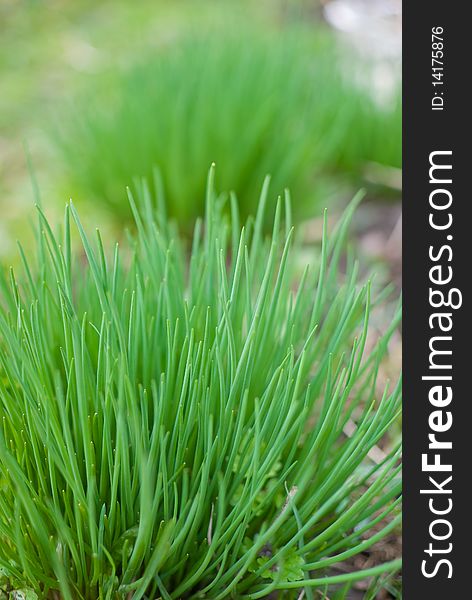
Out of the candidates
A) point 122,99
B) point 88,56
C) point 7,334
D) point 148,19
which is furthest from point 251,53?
point 148,19

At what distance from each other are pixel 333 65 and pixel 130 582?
1634 mm

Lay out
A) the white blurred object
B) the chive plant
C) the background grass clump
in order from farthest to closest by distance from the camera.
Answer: the white blurred object < the background grass clump < the chive plant

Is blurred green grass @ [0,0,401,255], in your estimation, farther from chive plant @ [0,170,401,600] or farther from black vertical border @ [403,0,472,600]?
chive plant @ [0,170,401,600]

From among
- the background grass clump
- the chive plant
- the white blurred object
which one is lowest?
the chive plant

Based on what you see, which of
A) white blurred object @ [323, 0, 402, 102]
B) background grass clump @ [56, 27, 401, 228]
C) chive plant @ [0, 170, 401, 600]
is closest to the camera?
chive plant @ [0, 170, 401, 600]

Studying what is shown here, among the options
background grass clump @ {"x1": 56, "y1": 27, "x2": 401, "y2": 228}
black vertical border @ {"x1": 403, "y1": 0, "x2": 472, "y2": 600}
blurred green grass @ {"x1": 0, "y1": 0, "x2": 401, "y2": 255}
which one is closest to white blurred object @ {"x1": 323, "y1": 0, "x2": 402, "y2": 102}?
blurred green grass @ {"x1": 0, "y1": 0, "x2": 401, "y2": 255}

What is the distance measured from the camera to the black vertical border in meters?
0.62

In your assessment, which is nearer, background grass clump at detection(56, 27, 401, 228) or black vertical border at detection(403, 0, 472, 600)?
black vertical border at detection(403, 0, 472, 600)

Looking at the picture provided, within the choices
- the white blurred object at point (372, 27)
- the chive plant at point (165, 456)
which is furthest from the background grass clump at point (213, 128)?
the chive plant at point (165, 456)

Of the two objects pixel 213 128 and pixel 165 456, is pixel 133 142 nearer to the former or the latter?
pixel 213 128

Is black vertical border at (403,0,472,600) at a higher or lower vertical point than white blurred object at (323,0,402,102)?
lower

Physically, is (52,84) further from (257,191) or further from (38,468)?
(38,468)

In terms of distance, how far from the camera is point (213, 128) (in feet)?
4.49

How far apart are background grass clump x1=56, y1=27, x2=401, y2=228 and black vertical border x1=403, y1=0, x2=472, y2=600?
1.96 ft
